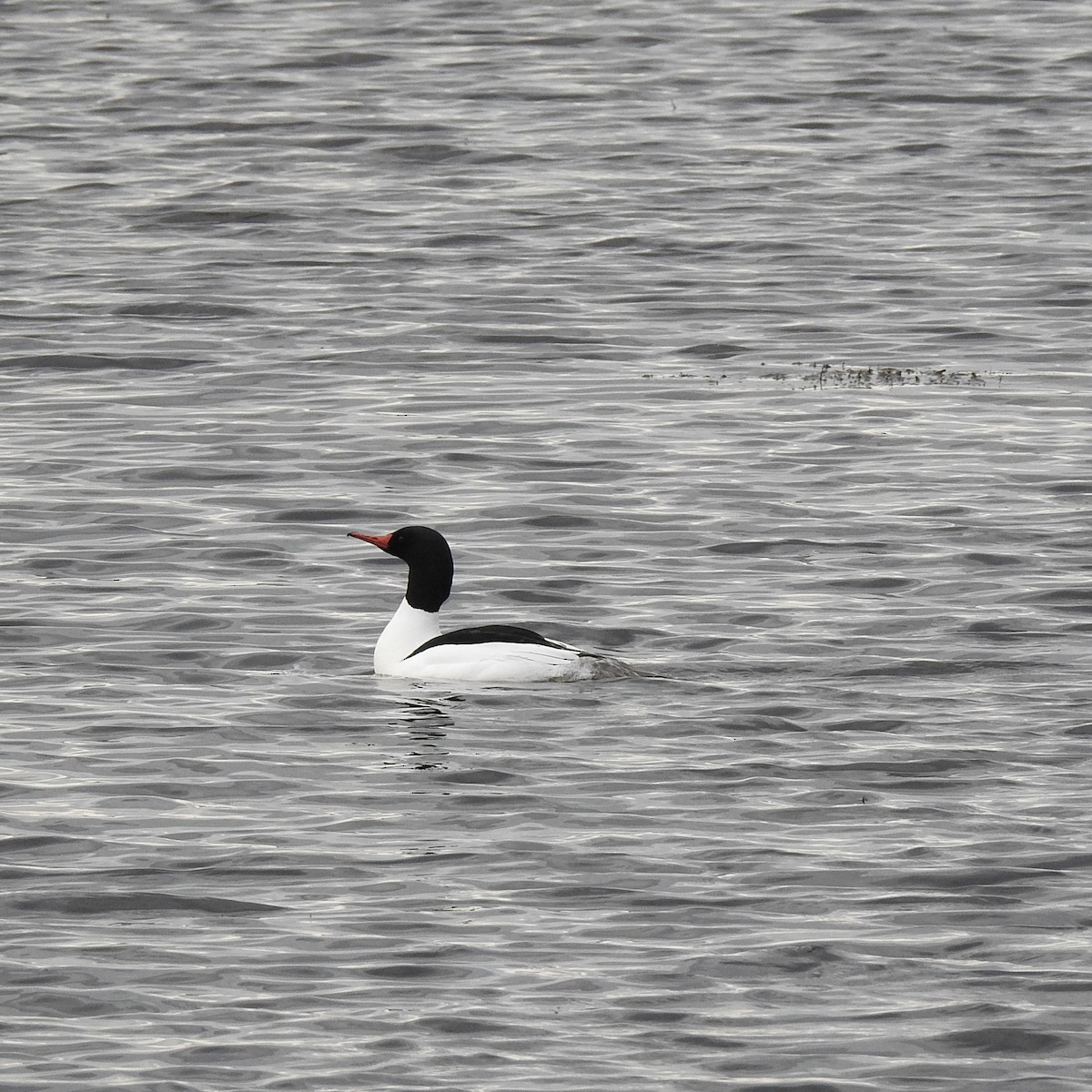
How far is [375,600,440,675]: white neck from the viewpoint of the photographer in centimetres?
1592

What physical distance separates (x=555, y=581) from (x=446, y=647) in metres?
2.37

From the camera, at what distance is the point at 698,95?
39188mm

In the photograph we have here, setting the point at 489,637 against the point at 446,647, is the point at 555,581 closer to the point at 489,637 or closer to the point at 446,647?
the point at 446,647

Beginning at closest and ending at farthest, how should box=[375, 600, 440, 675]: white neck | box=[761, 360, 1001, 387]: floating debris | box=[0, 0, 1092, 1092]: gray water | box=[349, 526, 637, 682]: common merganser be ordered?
box=[0, 0, 1092, 1092]: gray water → box=[349, 526, 637, 682]: common merganser → box=[375, 600, 440, 675]: white neck → box=[761, 360, 1001, 387]: floating debris

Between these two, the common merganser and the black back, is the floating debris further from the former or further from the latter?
the black back

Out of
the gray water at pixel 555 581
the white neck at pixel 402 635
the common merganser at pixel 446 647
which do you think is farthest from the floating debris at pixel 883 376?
the white neck at pixel 402 635

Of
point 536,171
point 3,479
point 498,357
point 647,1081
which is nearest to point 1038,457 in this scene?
point 498,357

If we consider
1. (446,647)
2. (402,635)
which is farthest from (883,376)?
(446,647)

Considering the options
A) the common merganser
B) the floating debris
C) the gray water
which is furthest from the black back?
→ the floating debris

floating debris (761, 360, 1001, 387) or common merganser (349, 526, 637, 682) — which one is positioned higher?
common merganser (349, 526, 637, 682)

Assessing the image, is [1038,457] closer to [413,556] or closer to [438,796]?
[413,556]

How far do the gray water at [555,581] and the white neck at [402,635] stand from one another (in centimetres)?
26

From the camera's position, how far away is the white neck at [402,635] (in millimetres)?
15922

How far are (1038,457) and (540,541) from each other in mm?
4479
